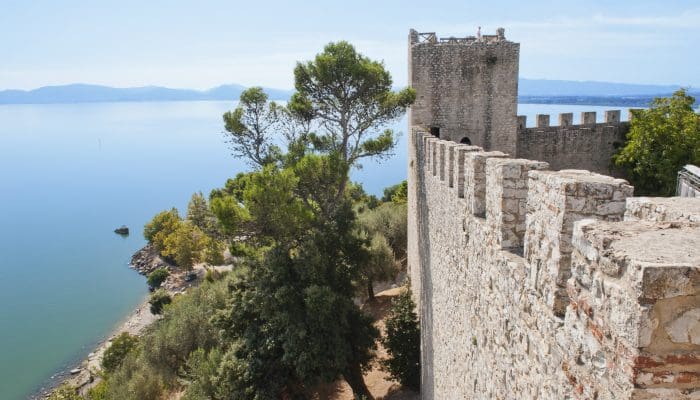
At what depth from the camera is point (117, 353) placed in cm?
2175

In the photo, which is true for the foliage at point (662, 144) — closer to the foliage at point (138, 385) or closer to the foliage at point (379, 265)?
the foliage at point (379, 265)

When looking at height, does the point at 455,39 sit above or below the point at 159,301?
above

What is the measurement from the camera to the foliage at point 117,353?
2140cm

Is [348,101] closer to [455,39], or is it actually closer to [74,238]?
[455,39]

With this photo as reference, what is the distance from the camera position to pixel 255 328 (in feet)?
36.9


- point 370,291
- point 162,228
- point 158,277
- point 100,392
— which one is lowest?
point 158,277

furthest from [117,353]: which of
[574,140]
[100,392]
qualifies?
[574,140]

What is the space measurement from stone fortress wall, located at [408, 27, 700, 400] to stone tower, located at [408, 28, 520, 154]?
738 centimetres

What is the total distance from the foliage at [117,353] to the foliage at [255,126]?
13.6 metres

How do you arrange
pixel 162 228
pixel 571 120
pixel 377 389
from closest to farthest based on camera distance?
pixel 377 389 → pixel 571 120 → pixel 162 228

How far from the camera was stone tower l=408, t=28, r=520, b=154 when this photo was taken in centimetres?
1161

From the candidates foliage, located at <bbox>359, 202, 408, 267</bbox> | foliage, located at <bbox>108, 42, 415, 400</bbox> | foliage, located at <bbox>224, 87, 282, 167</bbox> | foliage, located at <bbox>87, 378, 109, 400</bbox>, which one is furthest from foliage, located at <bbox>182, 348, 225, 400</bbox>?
foliage, located at <bbox>359, 202, 408, 267</bbox>

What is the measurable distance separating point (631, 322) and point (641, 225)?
1.53 ft

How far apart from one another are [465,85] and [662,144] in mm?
5549
